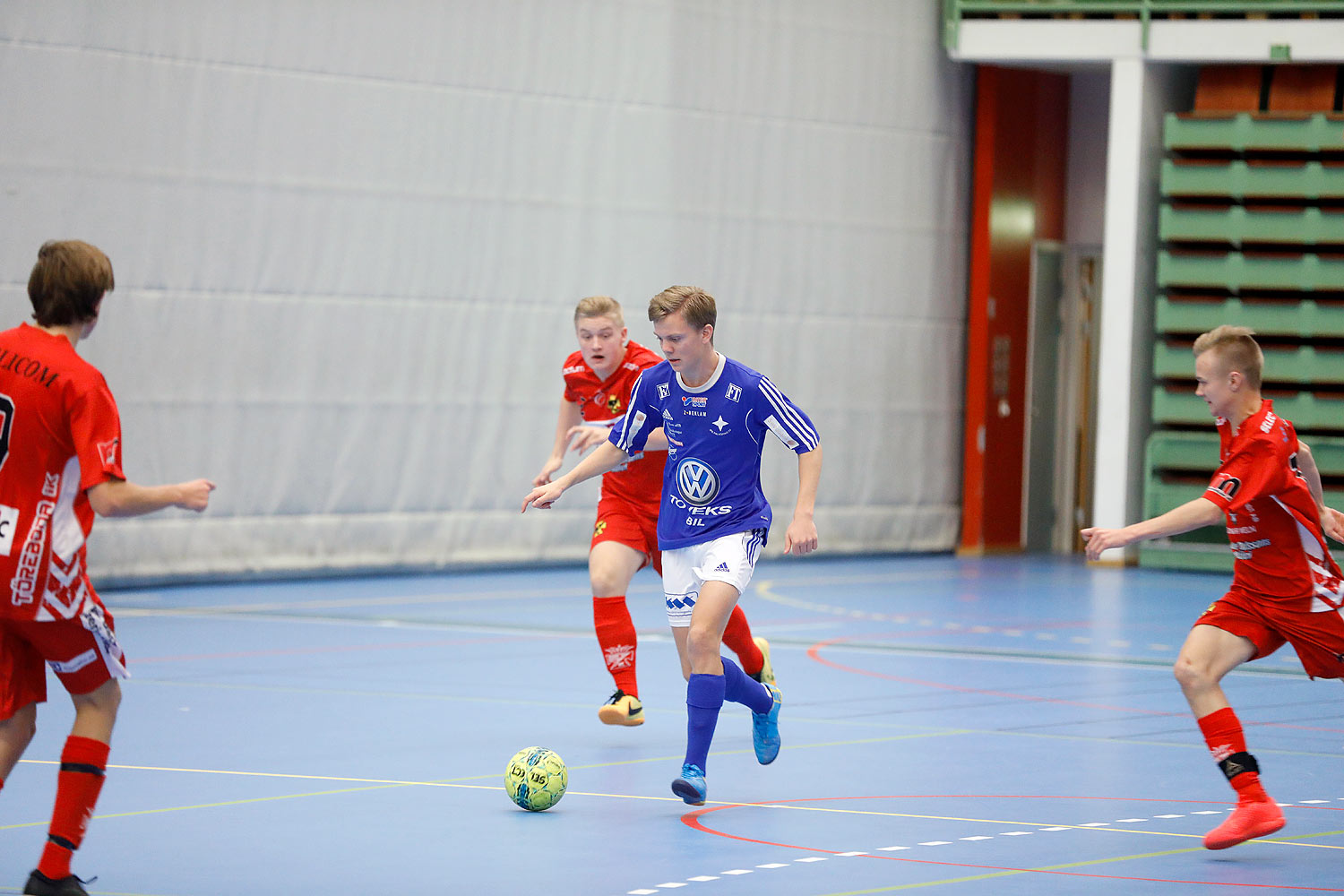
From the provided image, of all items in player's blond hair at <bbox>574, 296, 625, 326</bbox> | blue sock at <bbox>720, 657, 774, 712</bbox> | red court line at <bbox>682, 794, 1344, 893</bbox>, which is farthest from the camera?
player's blond hair at <bbox>574, 296, 625, 326</bbox>

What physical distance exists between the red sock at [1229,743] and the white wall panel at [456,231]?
960 centimetres

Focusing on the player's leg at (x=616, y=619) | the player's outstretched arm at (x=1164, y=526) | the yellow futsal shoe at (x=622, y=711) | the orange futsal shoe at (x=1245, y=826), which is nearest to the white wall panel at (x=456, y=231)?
the player's leg at (x=616, y=619)

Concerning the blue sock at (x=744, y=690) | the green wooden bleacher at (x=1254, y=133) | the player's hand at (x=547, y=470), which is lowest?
the blue sock at (x=744, y=690)

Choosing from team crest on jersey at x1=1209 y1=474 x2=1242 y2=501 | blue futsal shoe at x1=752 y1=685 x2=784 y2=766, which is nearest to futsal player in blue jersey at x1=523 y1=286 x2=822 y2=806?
→ blue futsal shoe at x1=752 y1=685 x2=784 y2=766

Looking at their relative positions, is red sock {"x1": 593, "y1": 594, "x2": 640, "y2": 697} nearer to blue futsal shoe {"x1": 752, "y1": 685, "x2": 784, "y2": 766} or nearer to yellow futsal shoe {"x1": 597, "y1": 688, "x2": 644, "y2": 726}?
yellow futsal shoe {"x1": 597, "y1": 688, "x2": 644, "y2": 726}

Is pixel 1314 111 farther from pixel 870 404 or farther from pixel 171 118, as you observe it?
pixel 171 118

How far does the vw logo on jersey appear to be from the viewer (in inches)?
274

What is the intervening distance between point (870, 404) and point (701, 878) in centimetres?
1360

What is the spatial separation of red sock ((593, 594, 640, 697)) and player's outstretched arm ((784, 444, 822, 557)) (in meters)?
1.57

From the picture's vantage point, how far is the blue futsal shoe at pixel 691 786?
658cm

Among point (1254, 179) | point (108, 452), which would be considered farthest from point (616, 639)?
point (1254, 179)

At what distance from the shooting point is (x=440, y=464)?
52.5ft

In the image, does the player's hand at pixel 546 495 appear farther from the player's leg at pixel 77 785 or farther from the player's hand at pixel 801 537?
the player's leg at pixel 77 785

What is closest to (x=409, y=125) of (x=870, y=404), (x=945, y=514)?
(x=870, y=404)
